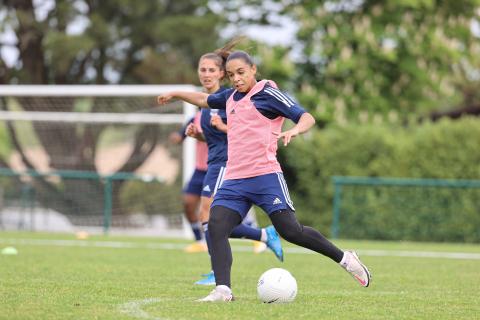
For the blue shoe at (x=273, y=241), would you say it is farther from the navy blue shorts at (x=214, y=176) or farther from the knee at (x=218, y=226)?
the knee at (x=218, y=226)

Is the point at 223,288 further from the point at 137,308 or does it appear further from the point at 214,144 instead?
the point at 214,144

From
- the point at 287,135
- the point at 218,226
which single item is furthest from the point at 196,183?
the point at 287,135

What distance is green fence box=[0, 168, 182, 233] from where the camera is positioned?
2048cm

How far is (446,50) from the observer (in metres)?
25.5

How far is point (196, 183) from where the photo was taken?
1215 centimetres

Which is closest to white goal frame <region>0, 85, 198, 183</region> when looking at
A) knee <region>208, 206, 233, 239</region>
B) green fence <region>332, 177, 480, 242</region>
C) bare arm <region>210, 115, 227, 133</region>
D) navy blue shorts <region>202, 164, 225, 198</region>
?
green fence <region>332, 177, 480, 242</region>

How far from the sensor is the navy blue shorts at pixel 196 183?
472 inches

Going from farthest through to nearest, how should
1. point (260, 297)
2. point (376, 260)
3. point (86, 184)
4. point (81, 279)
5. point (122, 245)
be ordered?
point (86, 184), point (122, 245), point (376, 260), point (81, 279), point (260, 297)

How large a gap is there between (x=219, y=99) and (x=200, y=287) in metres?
1.81

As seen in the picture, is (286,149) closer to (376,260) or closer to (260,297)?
(376,260)

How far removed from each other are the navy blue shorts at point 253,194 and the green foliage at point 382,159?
523 inches

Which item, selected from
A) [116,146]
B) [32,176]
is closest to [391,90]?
[116,146]

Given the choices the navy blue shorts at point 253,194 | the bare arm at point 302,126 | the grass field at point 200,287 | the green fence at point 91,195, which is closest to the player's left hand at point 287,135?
the bare arm at point 302,126

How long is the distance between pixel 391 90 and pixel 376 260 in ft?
45.7
